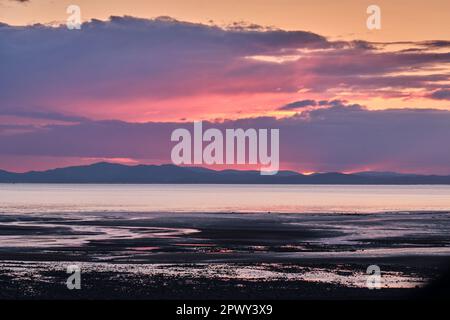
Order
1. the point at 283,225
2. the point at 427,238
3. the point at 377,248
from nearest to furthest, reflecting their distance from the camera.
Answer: the point at 377,248
the point at 427,238
the point at 283,225

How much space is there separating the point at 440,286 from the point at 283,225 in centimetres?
3917

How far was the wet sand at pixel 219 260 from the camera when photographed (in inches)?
1265

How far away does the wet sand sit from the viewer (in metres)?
32.1

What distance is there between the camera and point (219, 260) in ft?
139

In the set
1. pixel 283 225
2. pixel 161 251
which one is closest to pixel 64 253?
pixel 161 251

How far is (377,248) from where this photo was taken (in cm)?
4988

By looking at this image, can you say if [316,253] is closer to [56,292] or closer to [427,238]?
[427,238]
